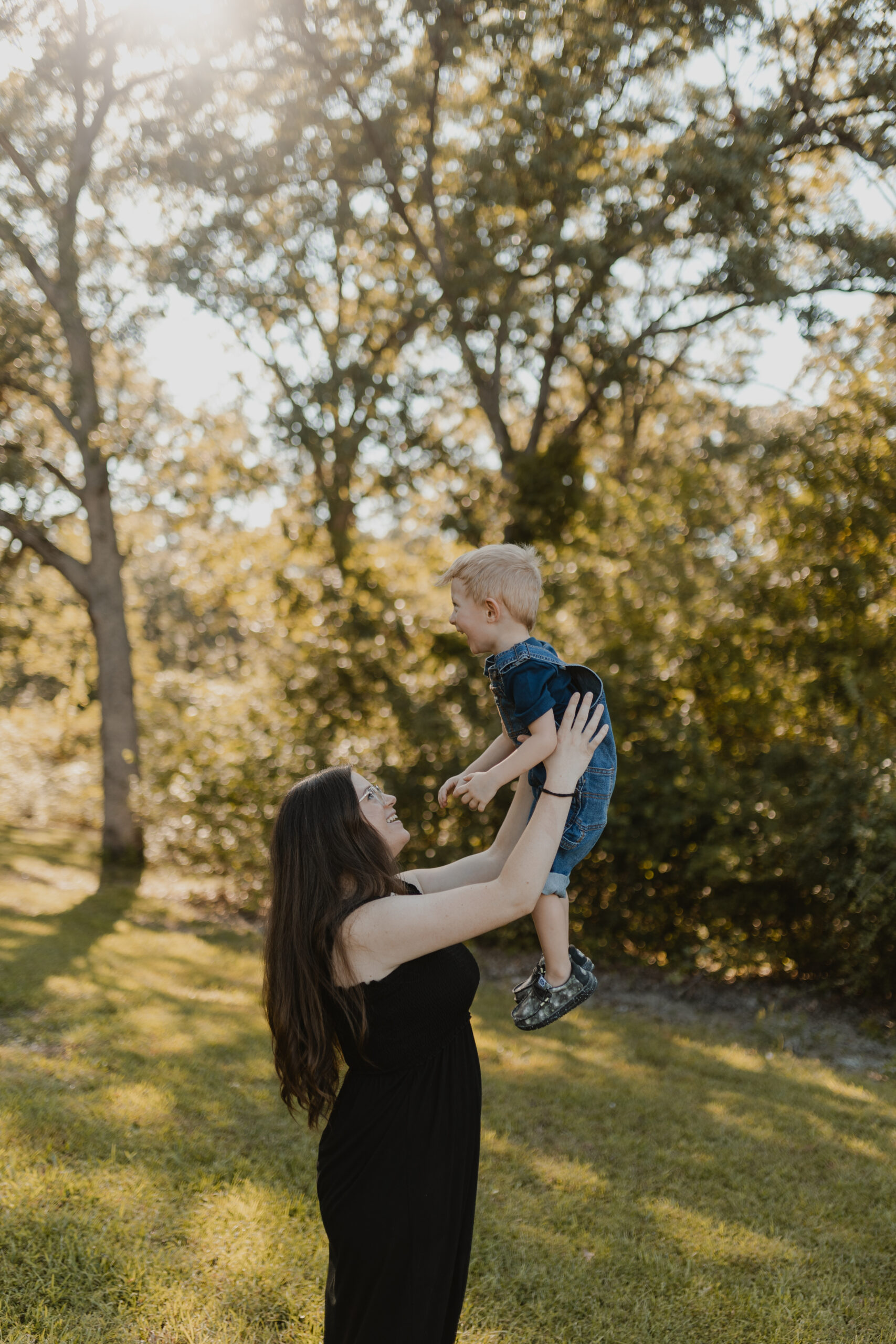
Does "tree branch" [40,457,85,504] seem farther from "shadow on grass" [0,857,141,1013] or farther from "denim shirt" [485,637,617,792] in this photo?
"denim shirt" [485,637,617,792]

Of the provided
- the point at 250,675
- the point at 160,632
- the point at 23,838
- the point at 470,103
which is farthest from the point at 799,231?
the point at 160,632

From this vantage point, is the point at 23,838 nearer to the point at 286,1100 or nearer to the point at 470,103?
the point at 470,103

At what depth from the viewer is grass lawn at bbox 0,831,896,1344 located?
3166 millimetres

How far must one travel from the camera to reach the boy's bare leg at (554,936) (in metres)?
2.42

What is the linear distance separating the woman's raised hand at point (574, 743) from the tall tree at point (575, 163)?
7.82 metres

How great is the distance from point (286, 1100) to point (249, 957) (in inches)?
267

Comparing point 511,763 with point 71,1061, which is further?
point 71,1061

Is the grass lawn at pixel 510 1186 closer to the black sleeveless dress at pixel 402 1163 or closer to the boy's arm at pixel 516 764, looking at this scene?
the black sleeveless dress at pixel 402 1163

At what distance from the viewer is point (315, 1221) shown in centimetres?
369

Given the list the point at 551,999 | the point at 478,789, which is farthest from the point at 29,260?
the point at 551,999

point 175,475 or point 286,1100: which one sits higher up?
point 175,475

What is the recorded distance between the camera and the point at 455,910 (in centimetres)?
204

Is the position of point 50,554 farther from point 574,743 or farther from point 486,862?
point 574,743

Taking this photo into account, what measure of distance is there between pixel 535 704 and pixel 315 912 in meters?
0.74
